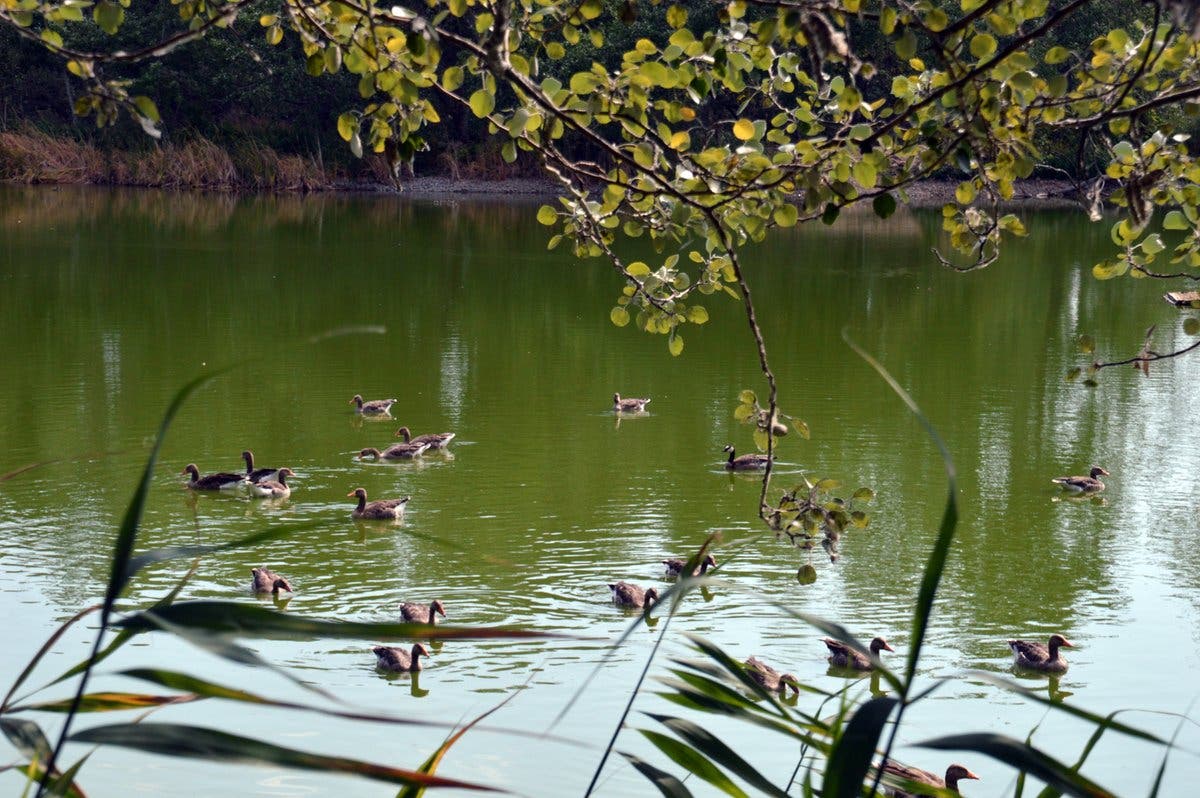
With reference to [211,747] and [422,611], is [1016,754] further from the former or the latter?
[422,611]

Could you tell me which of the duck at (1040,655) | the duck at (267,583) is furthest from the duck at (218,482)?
the duck at (1040,655)

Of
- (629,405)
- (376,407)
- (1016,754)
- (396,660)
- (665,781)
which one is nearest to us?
(1016,754)

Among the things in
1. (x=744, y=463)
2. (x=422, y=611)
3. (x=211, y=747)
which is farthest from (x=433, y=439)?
(x=211, y=747)

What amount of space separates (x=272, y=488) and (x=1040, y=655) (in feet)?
22.7

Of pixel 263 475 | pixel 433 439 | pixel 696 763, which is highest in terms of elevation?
pixel 696 763

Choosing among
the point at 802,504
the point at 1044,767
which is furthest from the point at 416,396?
the point at 1044,767

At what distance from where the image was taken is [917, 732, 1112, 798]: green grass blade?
1.84 metres

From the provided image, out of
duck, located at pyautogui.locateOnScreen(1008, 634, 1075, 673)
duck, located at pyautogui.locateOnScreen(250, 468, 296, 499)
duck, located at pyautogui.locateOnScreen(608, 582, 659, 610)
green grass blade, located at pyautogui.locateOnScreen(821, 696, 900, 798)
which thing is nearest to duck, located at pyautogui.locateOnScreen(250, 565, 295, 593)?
duck, located at pyautogui.locateOnScreen(608, 582, 659, 610)

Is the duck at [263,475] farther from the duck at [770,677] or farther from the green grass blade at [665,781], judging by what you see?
the green grass blade at [665,781]

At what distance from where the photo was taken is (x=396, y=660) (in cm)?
941

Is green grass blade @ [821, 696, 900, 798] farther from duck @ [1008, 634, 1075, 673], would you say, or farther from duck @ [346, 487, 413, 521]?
duck @ [346, 487, 413, 521]

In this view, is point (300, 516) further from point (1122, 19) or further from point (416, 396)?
point (1122, 19)

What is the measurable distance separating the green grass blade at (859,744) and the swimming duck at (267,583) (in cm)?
903

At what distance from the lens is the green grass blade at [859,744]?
185 centimetres
